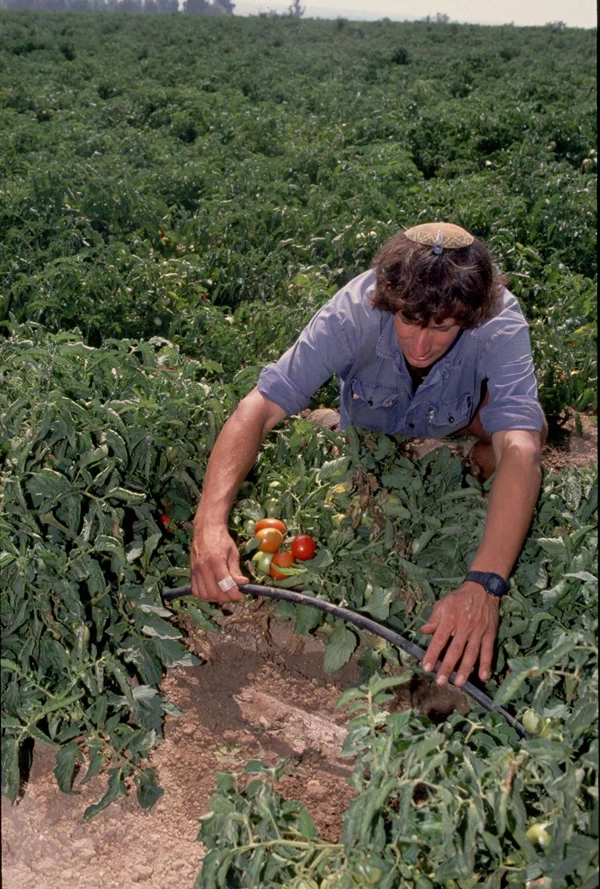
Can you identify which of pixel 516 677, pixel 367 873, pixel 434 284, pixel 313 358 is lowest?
pixel 367 873

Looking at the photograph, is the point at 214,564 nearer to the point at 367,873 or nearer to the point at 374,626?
the point at 374,626

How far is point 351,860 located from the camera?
1561 millimetres

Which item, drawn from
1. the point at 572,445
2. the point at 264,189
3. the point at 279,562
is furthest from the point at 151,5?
the point at 279,562

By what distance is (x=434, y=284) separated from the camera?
7.50 ft

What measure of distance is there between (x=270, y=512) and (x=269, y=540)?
0.74ft

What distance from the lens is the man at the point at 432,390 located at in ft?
6.33

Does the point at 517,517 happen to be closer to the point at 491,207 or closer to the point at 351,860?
the point at 351,860

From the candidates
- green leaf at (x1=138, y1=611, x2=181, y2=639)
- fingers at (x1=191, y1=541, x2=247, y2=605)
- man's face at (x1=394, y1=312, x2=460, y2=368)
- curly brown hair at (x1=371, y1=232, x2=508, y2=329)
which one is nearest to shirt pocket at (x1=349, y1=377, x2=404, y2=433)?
man's face at (x1=394, y1=312, x2=460, y2=368)

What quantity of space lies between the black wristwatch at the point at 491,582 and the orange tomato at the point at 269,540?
23.4 inches

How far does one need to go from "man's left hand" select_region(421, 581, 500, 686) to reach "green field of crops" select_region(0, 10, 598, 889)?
97 millimetres

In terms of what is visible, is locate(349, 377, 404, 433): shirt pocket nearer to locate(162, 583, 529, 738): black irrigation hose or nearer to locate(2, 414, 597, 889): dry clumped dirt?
locate(2, 414, 597, 889): dry clumped dirt

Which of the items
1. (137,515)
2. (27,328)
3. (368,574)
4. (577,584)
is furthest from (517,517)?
(27,328)

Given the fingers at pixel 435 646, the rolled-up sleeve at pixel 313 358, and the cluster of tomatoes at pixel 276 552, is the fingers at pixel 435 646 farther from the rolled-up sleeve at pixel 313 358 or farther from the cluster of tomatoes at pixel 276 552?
the rolled-up sleeve at pixel 313 358

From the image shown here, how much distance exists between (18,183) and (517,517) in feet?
13.9
